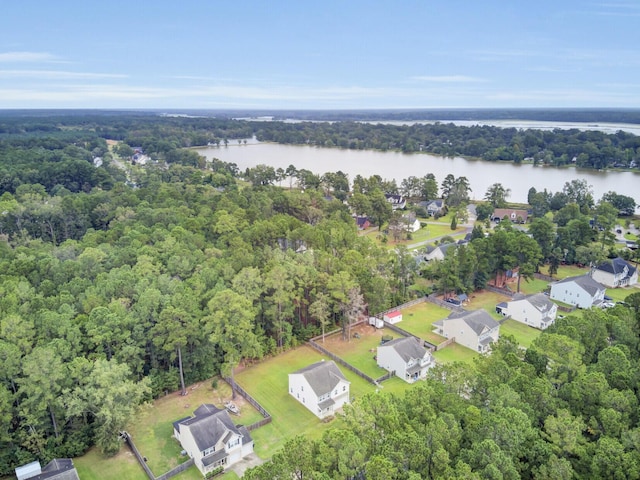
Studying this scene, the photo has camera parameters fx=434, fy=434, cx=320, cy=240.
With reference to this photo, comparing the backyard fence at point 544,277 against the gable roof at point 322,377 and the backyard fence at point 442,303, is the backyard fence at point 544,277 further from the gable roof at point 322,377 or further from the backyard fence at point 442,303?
the gable roof at point 322,377

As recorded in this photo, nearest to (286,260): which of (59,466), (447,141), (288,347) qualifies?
(288,347)

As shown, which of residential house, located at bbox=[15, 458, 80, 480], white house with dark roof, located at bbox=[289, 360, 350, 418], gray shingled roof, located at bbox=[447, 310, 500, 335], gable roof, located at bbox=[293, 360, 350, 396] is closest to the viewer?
residential house, located at bbox=[15, 458, 80, 480]

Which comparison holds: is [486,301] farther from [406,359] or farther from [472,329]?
[406,359]

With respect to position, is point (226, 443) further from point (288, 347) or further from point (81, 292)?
point (81, 292)

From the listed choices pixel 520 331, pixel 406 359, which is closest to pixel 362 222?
pixel 520 331

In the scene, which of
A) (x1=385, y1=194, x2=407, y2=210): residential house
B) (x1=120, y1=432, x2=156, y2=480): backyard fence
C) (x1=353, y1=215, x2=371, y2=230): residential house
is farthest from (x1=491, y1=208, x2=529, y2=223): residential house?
(x1=120, y1=432, x2=156, y2=480): backyard fence

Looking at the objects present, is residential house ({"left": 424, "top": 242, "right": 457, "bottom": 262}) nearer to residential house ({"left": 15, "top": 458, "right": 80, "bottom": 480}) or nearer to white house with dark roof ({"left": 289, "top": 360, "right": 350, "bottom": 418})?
white house with dark roof ({"left": 289, "top": 360, "right": 350, "bottom": 418})
